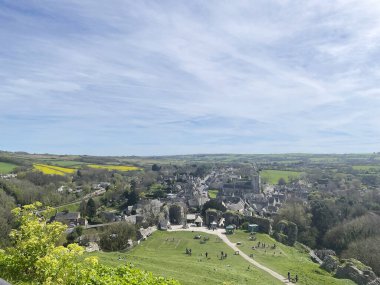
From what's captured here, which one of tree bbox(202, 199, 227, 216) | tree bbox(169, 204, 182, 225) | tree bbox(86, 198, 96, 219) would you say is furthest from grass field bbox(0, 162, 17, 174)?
tree bbox(202, 199, 227, 216)

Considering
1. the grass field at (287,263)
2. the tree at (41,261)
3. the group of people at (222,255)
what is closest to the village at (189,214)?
the grass field at (287,263)

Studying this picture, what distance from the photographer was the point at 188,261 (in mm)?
39688

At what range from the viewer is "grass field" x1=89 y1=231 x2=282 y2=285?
30.0 metres

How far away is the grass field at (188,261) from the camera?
3000cm

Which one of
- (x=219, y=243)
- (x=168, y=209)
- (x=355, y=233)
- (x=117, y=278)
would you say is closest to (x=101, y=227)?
(x=168, y=209)

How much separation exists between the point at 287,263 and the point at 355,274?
781 cm

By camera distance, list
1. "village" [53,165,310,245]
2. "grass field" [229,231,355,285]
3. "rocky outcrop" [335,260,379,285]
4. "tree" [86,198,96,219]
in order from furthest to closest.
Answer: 1. "tree" [86,198,96,219]
2. "village" [53,165,310,245]
3. "rocky outcrop" [335,260,379,285]
4. "grass field" [229,231,355,285]

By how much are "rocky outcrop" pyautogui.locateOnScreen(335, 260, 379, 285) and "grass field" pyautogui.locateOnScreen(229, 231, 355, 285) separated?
1.48m

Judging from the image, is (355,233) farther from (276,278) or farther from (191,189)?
(191,189)

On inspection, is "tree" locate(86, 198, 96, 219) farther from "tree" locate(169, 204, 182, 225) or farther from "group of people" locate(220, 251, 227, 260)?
"group of people" locate(220, 251, 227, 260)

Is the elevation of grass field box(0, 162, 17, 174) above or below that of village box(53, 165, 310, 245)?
above

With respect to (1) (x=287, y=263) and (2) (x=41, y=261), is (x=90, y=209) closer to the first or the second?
(1) (x=287, y=263)

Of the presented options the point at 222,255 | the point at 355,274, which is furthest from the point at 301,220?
the point at 222,255

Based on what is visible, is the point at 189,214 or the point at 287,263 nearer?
the point at 287,263
